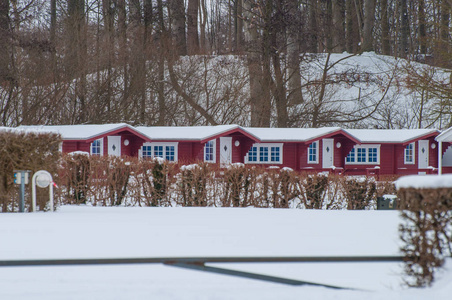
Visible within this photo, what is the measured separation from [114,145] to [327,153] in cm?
1100

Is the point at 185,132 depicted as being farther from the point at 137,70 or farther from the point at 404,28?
the point at 404,28

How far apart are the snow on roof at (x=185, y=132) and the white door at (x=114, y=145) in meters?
1.17

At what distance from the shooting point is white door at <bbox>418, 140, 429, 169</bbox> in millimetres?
34969

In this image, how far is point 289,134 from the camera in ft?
102

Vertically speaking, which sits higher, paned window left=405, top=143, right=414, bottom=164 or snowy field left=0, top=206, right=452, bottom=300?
paned window left=405, top=143, right=414, bottom=164

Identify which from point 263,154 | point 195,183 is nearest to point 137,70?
point 263,154

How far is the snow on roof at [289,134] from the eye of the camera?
3064cm

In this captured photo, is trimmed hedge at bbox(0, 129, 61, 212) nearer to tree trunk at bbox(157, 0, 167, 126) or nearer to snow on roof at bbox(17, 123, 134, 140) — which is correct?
snow on roof at bbox(17, 123, 134, 140)

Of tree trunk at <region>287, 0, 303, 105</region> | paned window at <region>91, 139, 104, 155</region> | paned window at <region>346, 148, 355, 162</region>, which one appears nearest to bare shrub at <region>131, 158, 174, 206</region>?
paned window at <region>91, 139, 104, 155</region>

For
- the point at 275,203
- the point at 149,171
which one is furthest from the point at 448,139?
the point at 149,171

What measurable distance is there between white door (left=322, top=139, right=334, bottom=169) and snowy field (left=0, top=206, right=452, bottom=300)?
2071 centimetres

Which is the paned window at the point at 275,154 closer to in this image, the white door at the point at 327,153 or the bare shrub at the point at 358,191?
the white door at the point at 327,153

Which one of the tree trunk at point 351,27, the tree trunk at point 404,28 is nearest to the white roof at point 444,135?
the tree trunk at point 351,27

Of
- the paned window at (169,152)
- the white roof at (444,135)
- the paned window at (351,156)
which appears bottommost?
the paned window at (351,156)
